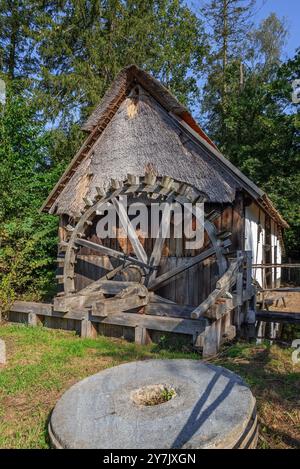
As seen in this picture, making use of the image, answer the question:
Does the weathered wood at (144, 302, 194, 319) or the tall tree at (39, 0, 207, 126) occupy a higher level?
the tall tree at (39, 0, 207, 126)

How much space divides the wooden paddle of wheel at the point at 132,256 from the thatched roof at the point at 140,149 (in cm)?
47

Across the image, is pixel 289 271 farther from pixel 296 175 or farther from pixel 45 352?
pixel 45 352

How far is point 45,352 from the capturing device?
5.79m

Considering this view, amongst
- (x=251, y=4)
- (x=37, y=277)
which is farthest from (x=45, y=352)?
(x=251, y=4)

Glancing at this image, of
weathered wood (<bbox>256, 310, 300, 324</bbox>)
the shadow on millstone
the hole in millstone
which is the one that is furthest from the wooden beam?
the hole in millstone

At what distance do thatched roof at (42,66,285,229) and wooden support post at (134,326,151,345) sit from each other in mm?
2959

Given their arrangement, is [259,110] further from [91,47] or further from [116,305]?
[116,305]

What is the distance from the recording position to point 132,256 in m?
8.52

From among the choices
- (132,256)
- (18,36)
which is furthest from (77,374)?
(18,36)

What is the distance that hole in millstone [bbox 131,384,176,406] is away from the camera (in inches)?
136

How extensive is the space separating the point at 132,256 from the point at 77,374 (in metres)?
3.98

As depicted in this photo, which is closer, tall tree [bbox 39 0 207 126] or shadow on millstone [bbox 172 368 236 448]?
shadow on millstone [bbox 172 368 236 448]

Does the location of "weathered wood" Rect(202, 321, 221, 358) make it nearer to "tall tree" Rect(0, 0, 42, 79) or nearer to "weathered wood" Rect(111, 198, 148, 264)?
"weathered wood" Rect(111, 198, 148, 264)
